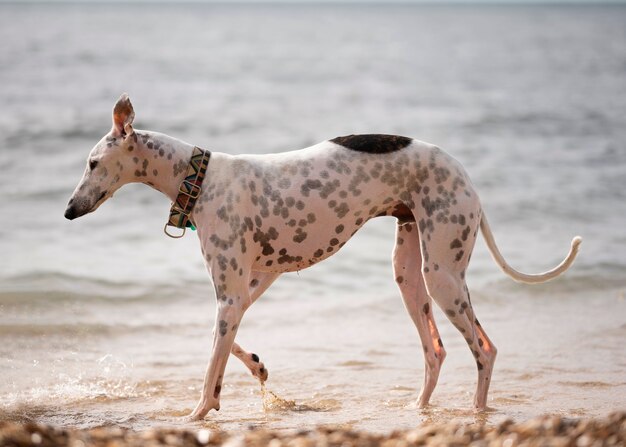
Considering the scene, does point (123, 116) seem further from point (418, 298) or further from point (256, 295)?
point (418, 298)

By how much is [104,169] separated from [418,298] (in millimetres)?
2309

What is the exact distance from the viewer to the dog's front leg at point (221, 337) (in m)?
6.07

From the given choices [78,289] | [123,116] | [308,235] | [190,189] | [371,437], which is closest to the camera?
[371,437]

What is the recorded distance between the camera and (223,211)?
19.8 ft

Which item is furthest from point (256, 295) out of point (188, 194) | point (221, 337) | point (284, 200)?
point (188, 194)

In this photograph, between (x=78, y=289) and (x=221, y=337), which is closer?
(x=221, y=337)

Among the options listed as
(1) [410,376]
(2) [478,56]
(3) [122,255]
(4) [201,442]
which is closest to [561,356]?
(1) [410,376]

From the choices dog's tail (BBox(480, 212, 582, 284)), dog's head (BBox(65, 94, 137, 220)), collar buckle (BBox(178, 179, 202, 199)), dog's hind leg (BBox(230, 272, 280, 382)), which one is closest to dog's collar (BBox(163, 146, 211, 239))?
collar buckle (BBox(178, 179, 202, 199))

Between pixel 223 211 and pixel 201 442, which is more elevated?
pixel 223 211

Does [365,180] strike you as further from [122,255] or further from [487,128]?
[487,128]

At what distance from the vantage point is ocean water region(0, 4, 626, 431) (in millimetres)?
7246

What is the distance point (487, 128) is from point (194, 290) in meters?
14.0

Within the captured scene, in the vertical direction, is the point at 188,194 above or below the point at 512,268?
above

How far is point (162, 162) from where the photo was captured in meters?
6.16
